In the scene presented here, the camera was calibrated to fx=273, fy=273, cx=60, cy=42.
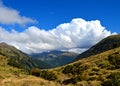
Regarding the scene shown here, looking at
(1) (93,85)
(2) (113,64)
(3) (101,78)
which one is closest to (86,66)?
(2) (113,64)

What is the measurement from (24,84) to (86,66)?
66213 mm

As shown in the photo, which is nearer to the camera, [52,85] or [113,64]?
[52,85]


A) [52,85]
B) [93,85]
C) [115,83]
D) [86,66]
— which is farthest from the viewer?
[86,66]

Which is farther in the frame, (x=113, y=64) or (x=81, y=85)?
(x=113, y=64)

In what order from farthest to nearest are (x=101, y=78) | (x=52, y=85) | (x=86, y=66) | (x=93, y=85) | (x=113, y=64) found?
(x=86, y=66), (x=113, y=64), (x=101, y=78), (x=93, y=85), (x=52, y=85)

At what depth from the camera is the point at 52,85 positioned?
57.1m

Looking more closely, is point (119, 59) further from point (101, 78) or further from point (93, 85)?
point (93, 85)

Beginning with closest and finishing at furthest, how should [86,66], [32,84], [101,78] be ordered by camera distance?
[32,84]
[101,78]
[86,66]

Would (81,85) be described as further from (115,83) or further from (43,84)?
(43,84)

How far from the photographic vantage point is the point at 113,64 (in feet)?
354

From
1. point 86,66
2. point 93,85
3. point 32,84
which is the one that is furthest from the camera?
point 86,66

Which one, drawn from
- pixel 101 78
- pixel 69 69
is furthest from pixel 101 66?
pixel 101 78

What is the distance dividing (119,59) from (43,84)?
62.0 m

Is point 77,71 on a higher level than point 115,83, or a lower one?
higher
